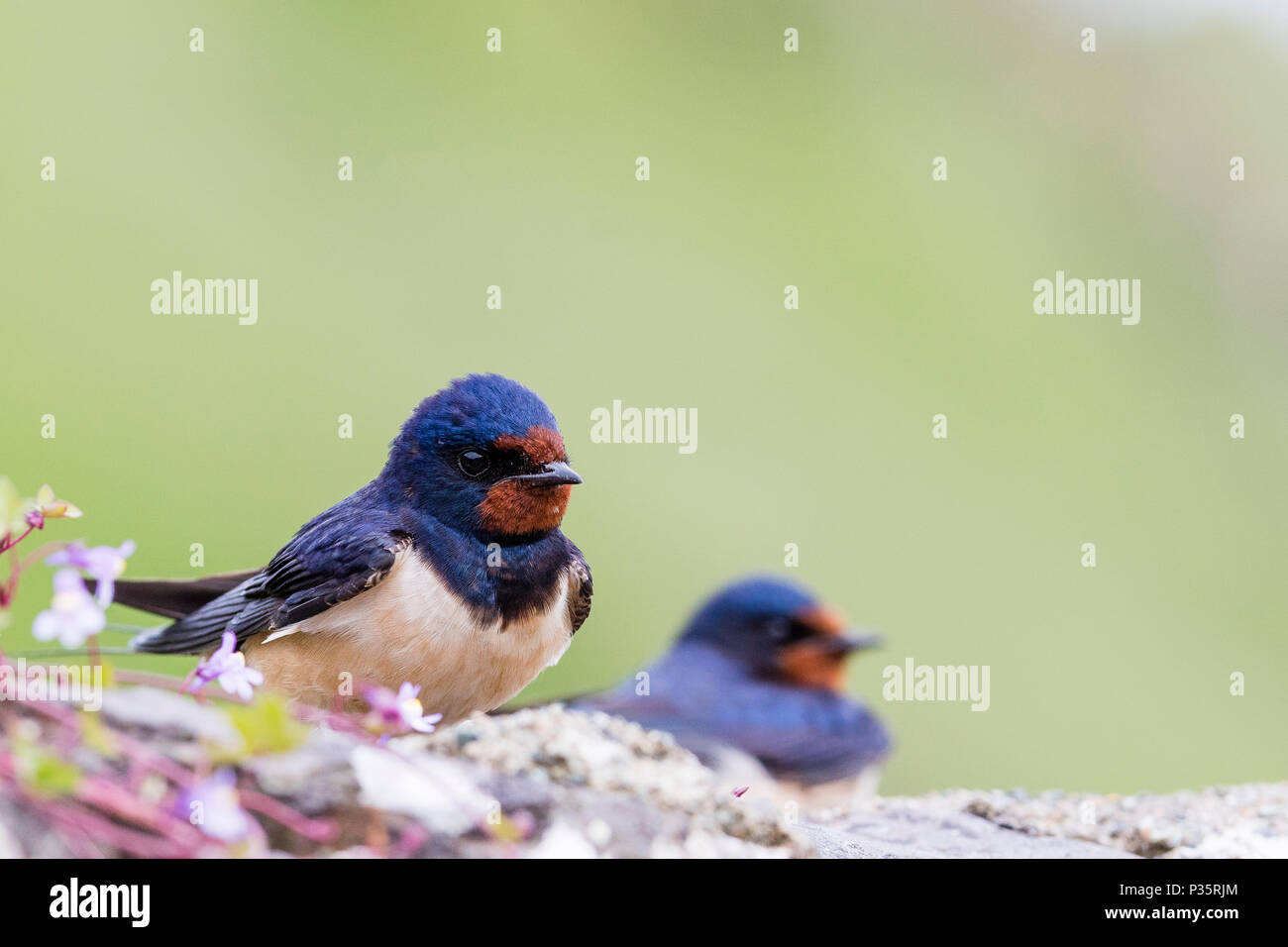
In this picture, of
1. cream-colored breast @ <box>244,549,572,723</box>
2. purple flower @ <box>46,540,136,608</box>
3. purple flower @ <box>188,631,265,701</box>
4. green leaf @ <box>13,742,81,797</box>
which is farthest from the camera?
cream-colored breast @ <box>244,549,572,723</box>

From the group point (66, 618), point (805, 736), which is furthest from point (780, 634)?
point (66, 618)

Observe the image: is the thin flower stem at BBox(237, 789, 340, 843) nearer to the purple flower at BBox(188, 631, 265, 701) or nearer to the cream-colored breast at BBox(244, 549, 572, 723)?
the purple flower at BBox(188, 631, 265, 701)

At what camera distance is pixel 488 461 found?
10.1ft

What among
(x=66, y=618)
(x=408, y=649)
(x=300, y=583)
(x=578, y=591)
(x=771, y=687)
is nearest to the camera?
(x=66, y=618)

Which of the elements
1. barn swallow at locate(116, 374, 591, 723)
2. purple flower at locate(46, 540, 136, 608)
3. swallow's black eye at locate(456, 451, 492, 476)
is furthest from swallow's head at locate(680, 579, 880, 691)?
purple flower at locate(46, 540, 136, 608)

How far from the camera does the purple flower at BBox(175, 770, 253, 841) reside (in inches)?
55.1

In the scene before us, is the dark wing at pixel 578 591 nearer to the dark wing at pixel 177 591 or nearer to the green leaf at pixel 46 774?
the dark wing at pixel 177 591

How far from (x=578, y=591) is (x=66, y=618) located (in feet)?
6.44

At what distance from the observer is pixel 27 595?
4656 millimetres

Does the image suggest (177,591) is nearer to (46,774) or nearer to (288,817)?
(288,817)

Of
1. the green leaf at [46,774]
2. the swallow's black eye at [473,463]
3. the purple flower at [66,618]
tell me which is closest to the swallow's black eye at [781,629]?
the swallow's black eye at [473,463]

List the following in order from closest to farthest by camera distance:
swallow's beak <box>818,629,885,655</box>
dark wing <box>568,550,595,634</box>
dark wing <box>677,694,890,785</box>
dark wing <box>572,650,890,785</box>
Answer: dark wing <box>568,550,595,634</box>, dark wing <box>572,650,890,785</box>, dark wing <box>677,694,890,785</box>, swallow's beak <box>818,629,885,655</box>
